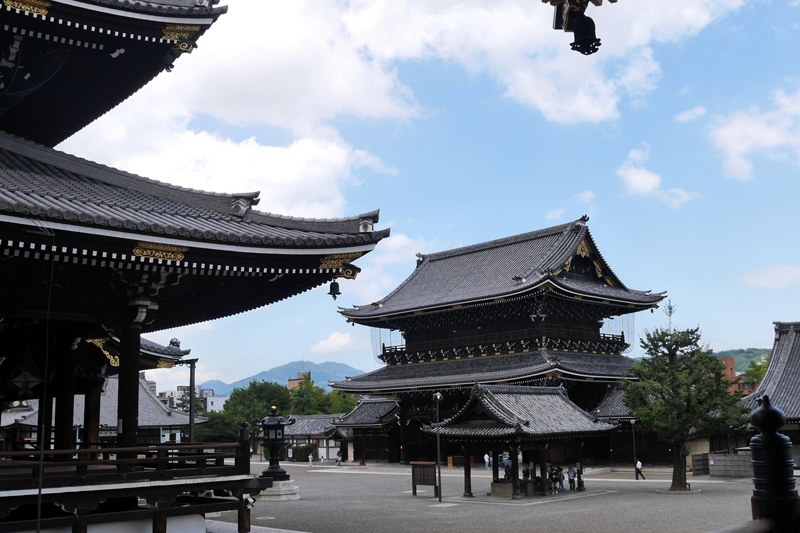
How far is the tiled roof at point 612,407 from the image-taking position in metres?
40.1

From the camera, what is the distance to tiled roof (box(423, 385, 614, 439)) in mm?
28453

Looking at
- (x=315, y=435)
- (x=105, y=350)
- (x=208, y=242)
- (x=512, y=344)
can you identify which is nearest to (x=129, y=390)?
(x=208, y=242)

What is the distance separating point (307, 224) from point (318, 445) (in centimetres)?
5250

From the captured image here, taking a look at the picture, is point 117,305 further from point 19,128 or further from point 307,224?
point 19,128

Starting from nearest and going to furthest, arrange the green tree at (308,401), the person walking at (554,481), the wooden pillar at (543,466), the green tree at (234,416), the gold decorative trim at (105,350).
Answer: the gold decorative trim at (105,350), the wooden pillar at (543,466), the person walking at (554,481), the green tree at (234,416), the green tree at (308,401)

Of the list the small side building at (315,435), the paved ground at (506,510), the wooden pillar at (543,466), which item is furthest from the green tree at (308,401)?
the wooden pillar at (543,466)

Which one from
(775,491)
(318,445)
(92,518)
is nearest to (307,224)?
(92,518)

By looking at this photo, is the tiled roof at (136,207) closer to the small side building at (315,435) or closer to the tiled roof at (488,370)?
the tiled roof at (488,370)

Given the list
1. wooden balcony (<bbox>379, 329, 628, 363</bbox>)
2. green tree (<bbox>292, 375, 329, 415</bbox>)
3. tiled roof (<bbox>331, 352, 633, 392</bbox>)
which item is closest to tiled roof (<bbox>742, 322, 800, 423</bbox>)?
tiled roof (<bbox>331, 352, 633, 392</bbox>)

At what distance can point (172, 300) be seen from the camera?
1498 centimetres

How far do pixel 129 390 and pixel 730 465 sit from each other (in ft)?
106

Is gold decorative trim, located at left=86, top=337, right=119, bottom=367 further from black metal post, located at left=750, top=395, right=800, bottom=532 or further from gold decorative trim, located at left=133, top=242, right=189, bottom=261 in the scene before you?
black metal post, located at left=750, top=395, right=800, bottom=532

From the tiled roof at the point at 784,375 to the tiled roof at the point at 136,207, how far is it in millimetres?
28867

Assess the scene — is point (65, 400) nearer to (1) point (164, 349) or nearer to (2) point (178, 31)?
(1) point (164, 349)
